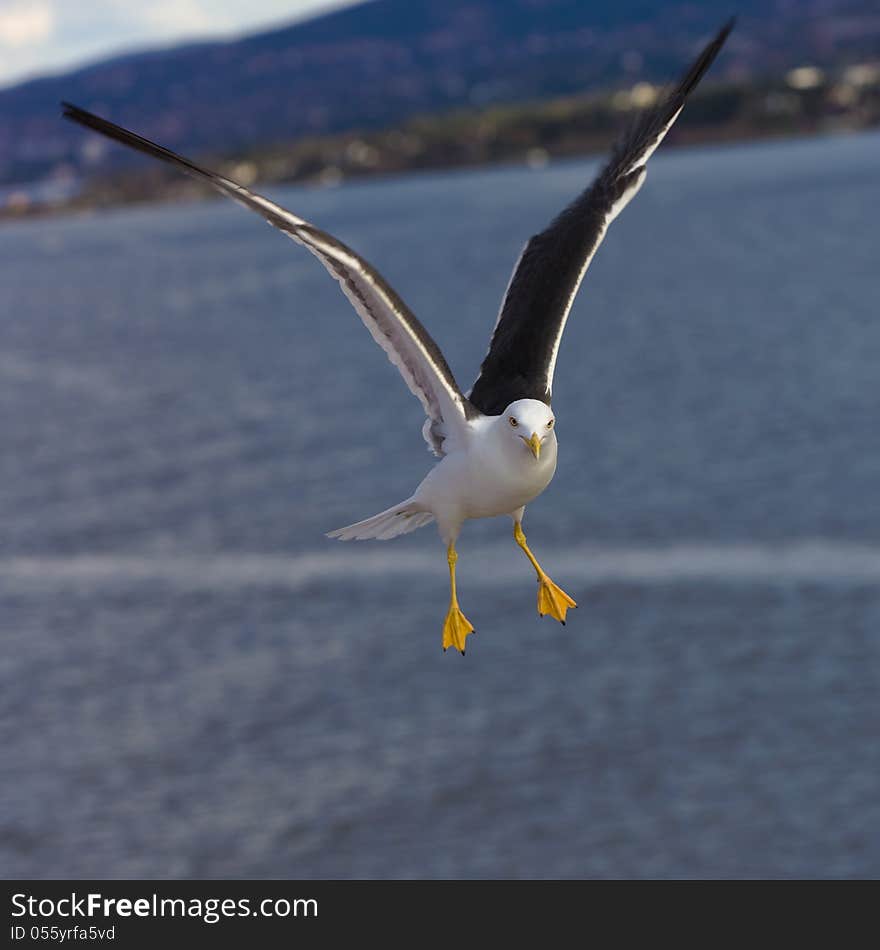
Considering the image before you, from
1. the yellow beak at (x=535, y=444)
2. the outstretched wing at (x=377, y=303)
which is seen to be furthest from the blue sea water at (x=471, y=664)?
the yellow beak at (x=535, y=444)

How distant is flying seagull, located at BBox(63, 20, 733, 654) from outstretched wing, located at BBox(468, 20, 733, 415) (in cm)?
1

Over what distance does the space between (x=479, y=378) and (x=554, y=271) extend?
4.98 feet

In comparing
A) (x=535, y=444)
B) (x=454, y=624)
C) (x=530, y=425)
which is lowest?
(x=535, y=444)

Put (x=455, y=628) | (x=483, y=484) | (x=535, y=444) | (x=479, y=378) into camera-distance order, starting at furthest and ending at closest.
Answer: (x=479, y=378) → (x=455, y=628) → (x=483, y=484) → (x=535, y=444)

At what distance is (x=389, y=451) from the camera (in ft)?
463

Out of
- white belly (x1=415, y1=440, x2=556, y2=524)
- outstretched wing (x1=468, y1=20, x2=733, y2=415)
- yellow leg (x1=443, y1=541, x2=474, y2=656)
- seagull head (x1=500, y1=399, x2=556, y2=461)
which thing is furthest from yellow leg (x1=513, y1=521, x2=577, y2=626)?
seagull head (x1=500, y1=399, x2=556, y2=461)

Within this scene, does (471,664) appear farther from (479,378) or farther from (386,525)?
(479,378)

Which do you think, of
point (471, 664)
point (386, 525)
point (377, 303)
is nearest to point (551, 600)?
point (386, 525)

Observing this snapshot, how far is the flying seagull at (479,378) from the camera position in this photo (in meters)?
10.3

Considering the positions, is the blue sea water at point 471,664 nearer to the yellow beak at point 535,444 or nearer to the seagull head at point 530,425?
the seagull head at point 530,425

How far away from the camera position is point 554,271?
13.7 metres
